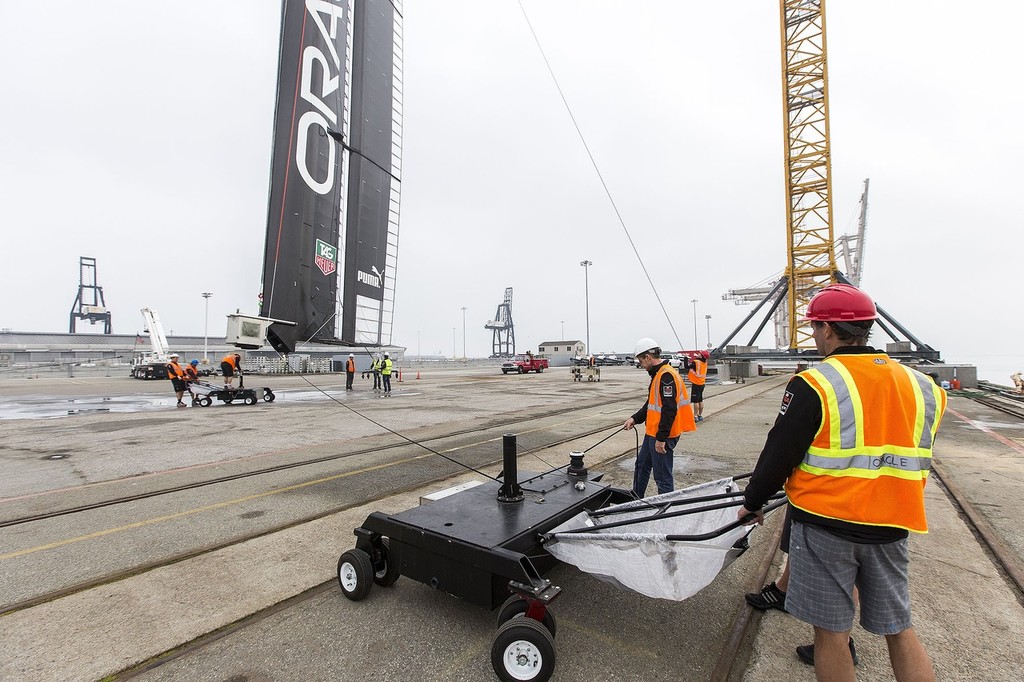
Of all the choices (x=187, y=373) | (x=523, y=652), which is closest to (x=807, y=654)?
(x=523, y=652)

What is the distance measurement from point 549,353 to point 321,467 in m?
61.5

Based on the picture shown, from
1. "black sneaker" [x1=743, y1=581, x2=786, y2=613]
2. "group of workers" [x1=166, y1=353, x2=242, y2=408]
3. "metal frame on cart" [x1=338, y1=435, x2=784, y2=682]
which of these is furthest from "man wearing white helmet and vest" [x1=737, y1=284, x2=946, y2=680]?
"group of workers" [x1=166, y1=353, x2=242, y2=408]

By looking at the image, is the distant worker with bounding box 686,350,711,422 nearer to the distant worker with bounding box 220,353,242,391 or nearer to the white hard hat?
the white hard hat

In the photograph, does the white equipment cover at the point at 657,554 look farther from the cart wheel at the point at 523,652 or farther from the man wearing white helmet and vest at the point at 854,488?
the cart wheel at the point at 523,652

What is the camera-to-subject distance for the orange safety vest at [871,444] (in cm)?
164

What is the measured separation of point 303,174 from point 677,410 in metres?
8.42

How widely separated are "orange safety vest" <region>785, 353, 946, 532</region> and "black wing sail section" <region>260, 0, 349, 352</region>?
359 inches

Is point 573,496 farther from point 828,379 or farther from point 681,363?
point 681,363

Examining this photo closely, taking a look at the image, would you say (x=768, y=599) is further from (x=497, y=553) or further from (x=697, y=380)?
(x=697, y=380)

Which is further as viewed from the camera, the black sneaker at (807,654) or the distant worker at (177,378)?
the distant worker at (177,378)

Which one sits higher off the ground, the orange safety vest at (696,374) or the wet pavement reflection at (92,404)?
the orange safety vest at (696,374)

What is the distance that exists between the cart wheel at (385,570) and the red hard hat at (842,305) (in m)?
2.62

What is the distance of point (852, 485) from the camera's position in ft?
5.47

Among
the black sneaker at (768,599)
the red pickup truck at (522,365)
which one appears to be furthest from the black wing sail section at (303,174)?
the red pickup truck at (522,365)
